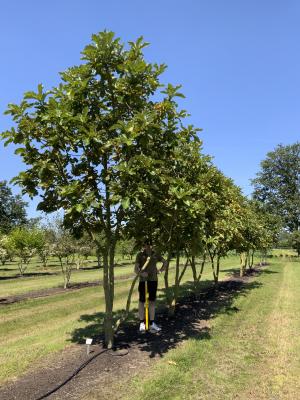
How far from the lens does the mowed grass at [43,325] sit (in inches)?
309

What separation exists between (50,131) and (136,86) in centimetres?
197

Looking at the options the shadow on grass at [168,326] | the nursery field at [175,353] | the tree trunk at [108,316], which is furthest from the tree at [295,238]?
Result: the tree trunk at [108,316]

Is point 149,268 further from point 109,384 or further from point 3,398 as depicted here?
point 3,398

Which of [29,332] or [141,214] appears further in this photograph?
[29,332]

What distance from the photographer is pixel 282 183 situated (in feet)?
231

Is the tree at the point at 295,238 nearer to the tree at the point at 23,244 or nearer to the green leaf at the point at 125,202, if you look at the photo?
the tree at the point at 23,244

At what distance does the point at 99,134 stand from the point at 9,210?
237ft

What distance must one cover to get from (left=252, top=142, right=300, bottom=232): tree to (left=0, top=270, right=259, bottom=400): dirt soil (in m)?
59.6

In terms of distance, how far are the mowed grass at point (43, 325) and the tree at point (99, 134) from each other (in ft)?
5.75

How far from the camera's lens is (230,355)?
26.6 ft

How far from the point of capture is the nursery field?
618 cm

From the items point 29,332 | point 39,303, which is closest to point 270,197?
point 39,303

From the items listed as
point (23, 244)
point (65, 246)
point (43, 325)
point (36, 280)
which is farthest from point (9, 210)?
point (43, 325)

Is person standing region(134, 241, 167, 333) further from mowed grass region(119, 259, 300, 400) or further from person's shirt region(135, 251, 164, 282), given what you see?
mowed grass region(119, 259, 300, 400)
